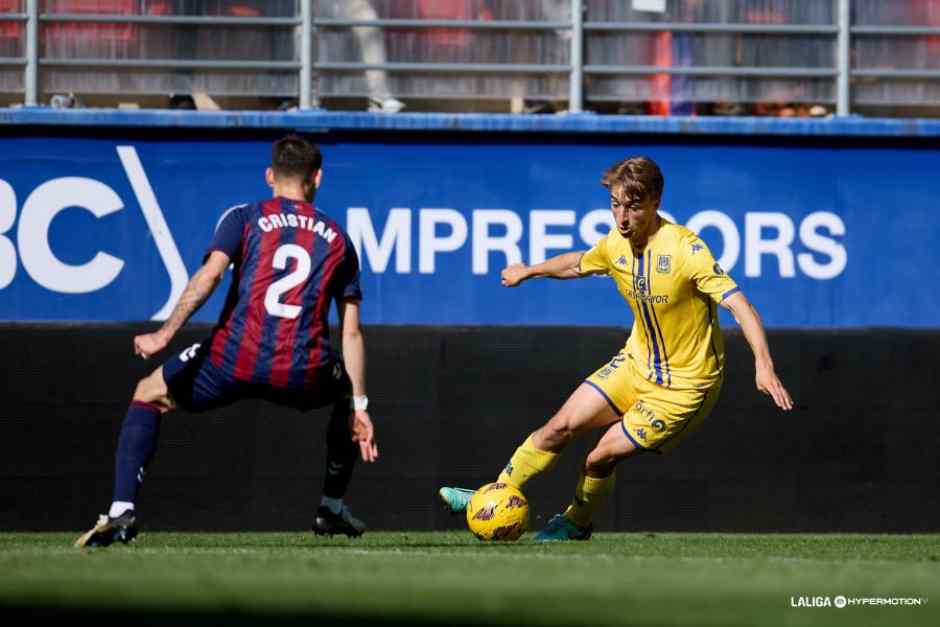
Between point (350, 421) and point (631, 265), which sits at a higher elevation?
point (631, 265)

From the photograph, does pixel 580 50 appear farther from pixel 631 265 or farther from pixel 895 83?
pixel 631 265

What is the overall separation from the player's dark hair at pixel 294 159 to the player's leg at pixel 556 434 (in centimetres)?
202

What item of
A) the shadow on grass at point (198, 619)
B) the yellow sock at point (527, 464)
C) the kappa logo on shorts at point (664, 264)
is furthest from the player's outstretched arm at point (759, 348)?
the shadow on grass at point (198, 619)

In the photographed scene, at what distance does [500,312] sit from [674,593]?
22.5 ft

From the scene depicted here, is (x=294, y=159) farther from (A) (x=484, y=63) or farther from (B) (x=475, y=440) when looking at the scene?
(A) (x=484, y=63)

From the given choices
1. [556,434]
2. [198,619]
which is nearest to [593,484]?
[556,434]

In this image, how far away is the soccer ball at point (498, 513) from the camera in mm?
9023

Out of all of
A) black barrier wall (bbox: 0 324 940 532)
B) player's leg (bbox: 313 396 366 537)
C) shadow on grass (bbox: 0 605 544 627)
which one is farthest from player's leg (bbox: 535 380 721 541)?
shadow on grass (bbox: 0 605 544 627)

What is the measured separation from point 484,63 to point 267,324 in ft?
19.1

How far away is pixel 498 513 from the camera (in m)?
9.02

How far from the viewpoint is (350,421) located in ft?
27.0

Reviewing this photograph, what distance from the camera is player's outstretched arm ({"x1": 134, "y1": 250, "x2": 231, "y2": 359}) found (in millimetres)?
7465

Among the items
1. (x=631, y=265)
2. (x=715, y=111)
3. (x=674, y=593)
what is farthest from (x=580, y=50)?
(x=674, y=593)

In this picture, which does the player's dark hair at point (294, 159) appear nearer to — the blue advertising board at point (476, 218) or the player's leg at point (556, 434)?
the player's leg at point (556, 434)
